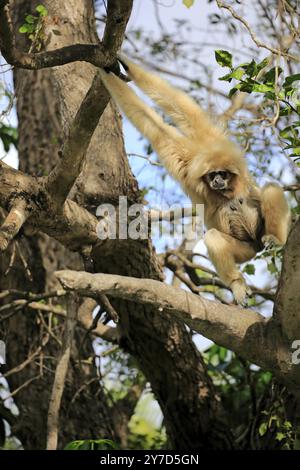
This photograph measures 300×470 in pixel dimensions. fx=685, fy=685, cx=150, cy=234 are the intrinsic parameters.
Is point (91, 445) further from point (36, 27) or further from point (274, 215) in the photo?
point (36, 27)

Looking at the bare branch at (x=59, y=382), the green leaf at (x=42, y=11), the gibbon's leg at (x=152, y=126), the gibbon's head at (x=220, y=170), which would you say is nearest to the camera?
the green leaf at (x=42, y=11)

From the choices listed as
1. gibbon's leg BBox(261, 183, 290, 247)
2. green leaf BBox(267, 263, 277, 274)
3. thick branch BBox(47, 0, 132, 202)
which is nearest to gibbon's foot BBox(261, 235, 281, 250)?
gibbon's leg BBox(261, 183, 290, 247)

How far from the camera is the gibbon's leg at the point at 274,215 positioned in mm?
6047

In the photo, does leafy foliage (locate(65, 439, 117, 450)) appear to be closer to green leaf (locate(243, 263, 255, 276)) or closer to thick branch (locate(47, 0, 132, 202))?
thick branch (locate(47, 0, 132, 202))

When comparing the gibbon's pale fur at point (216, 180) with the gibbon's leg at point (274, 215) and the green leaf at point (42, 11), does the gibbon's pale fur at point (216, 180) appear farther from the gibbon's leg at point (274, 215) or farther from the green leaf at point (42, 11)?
the green leaf at point (42, 11)

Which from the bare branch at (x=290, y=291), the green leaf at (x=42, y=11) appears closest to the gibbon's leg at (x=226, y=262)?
the bare branch at (x=290, y=291)

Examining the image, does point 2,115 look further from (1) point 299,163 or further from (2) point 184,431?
(2) point 184,431

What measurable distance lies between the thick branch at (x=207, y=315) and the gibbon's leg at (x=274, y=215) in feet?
3.29

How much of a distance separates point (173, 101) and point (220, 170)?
78cm

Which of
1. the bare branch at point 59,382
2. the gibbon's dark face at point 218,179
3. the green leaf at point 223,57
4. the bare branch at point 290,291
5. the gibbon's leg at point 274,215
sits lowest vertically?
the bare branch at point 59,382

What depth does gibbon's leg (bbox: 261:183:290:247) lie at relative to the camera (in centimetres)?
605
